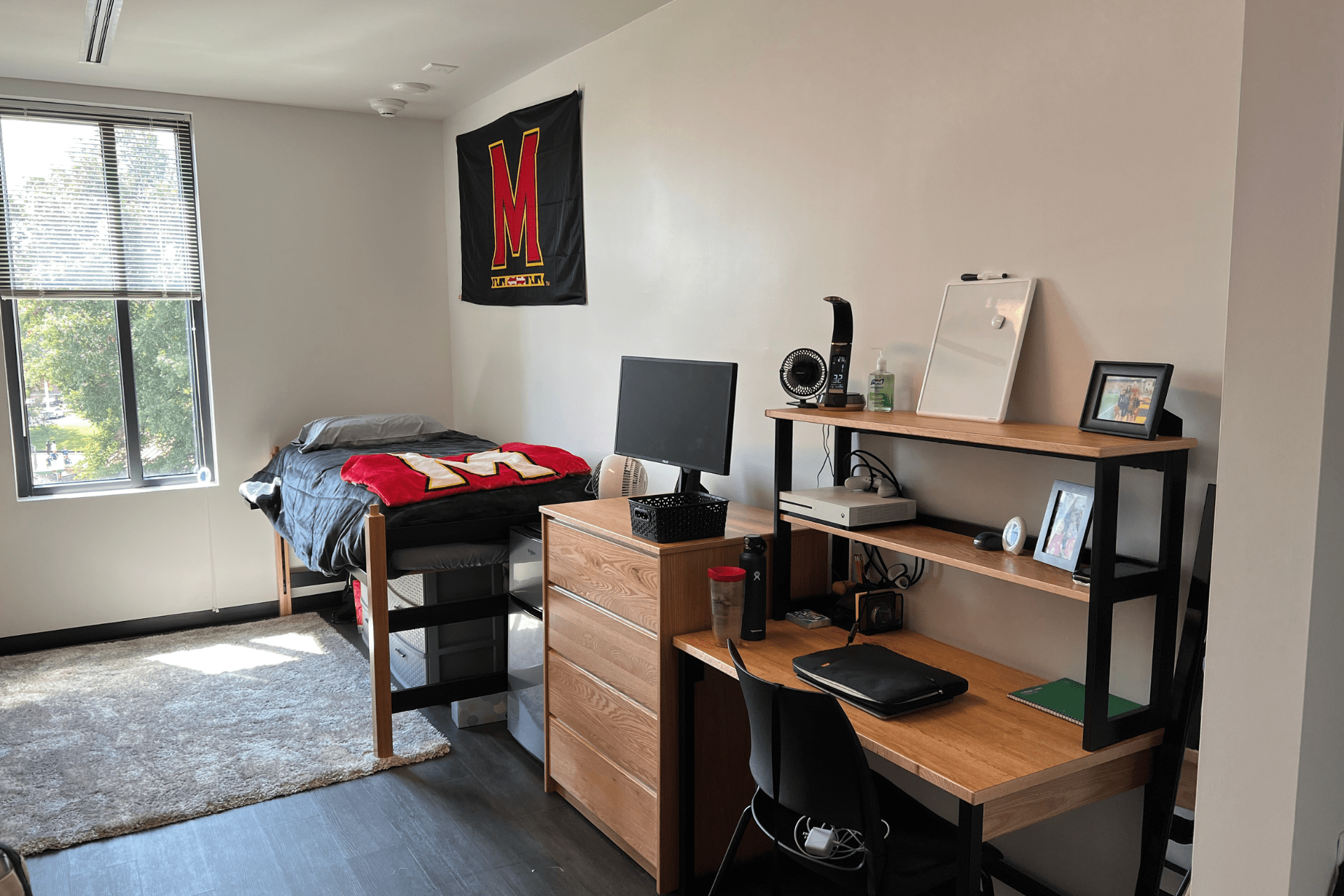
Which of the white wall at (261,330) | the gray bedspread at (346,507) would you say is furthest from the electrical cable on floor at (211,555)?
the gray bedspread at (346,507)

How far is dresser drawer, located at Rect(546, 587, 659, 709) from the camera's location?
2.44 metres

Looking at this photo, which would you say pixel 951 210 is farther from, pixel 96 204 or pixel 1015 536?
pixel 96 204

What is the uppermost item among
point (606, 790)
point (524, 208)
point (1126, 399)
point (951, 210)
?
point (524, 208)

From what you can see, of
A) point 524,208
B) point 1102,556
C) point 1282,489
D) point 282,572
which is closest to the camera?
point 1282,489

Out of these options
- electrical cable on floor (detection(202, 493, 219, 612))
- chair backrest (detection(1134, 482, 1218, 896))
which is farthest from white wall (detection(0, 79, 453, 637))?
chair backrest (detection(1134, 482, 1218, 896))

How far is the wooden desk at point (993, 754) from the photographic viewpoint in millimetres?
1594

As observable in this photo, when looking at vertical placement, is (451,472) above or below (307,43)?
below

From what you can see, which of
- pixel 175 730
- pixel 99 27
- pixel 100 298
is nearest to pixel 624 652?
pixel 175 730

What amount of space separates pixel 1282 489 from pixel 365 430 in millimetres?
4158

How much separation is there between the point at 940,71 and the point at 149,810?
3.09 meters

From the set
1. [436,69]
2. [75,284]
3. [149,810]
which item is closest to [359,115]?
[436,69]

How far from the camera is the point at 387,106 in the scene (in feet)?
14.9

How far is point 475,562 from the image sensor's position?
10.9ft

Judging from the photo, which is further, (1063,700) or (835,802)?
(1063,700)
